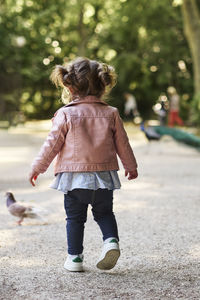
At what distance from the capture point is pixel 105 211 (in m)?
4.16

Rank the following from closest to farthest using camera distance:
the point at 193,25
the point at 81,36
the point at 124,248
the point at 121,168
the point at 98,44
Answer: the point at 124,248 < the point at 121,168 < the point at 193,25 < the point at 81,36 < the point at 98,44

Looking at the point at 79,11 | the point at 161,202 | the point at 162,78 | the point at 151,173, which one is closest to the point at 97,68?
the point at 161,202

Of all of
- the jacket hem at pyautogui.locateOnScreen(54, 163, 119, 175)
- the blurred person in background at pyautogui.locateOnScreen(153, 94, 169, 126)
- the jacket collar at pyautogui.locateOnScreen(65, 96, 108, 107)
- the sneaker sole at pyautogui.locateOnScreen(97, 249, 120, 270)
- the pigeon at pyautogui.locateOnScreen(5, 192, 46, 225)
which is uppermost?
the jacket collar at pyautogui.locateOnScreen(65, 96, 108, 107)

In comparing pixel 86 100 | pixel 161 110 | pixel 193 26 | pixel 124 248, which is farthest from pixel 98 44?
pixel 86 100

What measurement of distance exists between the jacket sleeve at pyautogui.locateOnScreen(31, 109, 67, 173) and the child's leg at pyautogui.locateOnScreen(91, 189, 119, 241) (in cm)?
39

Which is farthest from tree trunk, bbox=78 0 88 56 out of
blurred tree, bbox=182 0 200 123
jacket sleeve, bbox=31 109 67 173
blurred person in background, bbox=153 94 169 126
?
jacket sleeve, bbox=31 109 67 173

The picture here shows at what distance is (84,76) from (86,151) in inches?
19.7

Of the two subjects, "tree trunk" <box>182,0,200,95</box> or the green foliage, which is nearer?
"tree trunk" <box>182,0,200,95</box>

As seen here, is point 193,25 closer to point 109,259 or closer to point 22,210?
point 22,210

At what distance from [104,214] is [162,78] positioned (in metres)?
27.7

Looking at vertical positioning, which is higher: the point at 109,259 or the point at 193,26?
the point at 193,26

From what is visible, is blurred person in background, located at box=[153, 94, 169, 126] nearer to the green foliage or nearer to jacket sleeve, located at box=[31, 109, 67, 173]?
the green foliage

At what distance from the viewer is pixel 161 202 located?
762 centimetres

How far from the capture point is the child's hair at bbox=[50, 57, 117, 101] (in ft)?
13.4
